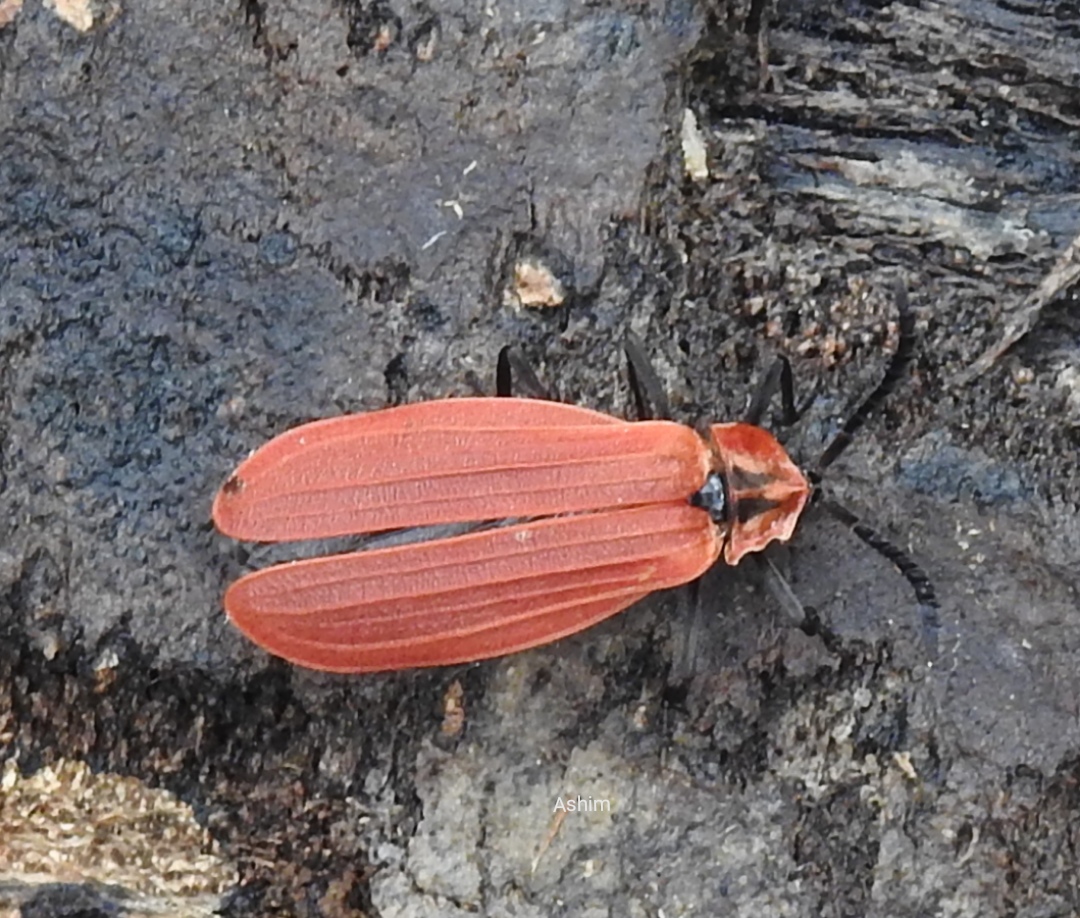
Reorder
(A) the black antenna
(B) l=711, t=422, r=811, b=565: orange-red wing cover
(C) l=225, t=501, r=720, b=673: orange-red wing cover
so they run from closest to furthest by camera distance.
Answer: (C) l=225, t=501, r=720, b=673: orange-red wing cover, (A) the black antenna, (B) l=711, t=422, r=811, b=565: orange-red wing cover

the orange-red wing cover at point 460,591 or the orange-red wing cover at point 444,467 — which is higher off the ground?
the orange-red wing cover at point 444,467

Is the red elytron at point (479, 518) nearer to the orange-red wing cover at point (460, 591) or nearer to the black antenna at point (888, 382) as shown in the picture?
the orange-red wing cover at point (460, 591)

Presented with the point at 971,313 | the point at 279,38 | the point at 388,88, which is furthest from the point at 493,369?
the point at 971,313

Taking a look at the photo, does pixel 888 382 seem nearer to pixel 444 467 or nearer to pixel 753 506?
pixel 753 506

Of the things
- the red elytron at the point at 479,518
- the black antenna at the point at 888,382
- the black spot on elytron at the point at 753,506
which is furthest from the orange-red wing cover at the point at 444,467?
the black antenna at the point at 888,382

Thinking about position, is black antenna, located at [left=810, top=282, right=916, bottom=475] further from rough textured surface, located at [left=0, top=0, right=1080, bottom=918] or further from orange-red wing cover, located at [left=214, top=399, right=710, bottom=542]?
orange-red wing cover, located at [left=214, top=399, right=710, bottom=542]

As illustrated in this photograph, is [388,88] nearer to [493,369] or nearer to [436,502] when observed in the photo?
[493,369]

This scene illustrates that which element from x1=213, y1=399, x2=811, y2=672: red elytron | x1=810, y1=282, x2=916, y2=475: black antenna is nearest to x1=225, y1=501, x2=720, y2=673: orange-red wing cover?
x1=213, y1=399, x2=811, y2=672: red elytron
